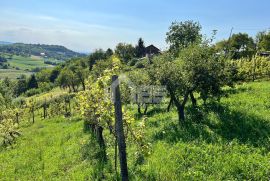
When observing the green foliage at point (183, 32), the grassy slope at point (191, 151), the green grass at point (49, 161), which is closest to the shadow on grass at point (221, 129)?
the grassy slope at point (191, 151)

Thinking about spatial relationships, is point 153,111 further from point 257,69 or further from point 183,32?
point 183,32

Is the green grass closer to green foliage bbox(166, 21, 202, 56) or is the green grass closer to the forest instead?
the forest

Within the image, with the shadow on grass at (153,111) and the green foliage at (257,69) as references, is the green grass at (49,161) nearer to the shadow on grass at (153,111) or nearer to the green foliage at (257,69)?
the shadow on grass at (153,111)

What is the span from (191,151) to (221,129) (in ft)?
12.7

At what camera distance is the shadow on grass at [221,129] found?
17.6 m

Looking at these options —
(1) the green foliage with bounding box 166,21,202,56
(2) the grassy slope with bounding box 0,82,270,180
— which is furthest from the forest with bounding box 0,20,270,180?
(1) the green foliage with bounding box 166,21,202,56

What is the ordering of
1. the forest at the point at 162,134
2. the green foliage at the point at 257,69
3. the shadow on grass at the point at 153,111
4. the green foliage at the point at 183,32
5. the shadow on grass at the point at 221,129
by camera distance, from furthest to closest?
the green foliage at the point at 183,32 < the green foliage at the point at 257,69 < the shadow on grass at the point at 153,111 < the shadow on grass at the point at 221,129 < the forest at the point at 162,134

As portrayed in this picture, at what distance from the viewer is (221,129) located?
19.3 metres

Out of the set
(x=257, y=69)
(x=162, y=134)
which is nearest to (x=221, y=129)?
(x=162, y=134)

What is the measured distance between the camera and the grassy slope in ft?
47.3

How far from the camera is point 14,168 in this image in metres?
21.7

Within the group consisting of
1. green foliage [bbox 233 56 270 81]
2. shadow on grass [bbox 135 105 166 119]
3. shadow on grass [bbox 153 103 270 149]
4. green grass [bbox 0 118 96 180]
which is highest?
green foliage [bbox 233 56 270 81]

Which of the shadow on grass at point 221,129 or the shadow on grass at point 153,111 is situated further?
the shadow on grass at point 153,111

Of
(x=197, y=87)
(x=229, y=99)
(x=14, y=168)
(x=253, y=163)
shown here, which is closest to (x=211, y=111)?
(x=197, y=87)
